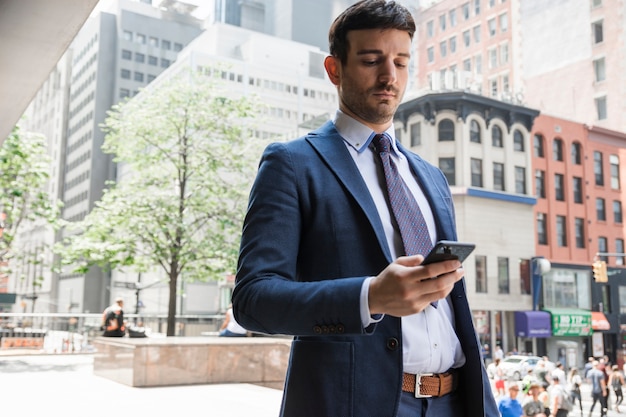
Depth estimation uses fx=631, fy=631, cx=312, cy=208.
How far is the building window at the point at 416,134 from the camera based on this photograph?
32.9m

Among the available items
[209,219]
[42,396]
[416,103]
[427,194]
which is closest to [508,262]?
[416,103]

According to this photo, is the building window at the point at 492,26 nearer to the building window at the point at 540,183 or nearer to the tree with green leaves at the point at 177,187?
the building window at the point at 540,183

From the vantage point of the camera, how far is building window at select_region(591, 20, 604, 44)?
1259 inches

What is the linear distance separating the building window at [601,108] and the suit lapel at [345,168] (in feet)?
118

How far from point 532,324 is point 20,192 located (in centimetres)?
2497

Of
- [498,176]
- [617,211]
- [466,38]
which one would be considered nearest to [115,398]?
[498,176]

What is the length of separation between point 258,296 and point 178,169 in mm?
17973

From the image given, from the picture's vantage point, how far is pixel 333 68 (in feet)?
5.21

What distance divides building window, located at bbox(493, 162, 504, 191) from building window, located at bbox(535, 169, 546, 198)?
2589 mm

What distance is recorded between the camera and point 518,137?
1356 inches

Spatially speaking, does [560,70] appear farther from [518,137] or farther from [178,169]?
[178,169]

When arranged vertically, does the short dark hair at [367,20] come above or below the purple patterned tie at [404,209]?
above

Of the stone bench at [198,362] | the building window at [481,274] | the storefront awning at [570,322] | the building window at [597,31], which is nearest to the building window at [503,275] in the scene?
the building window at [481,274]

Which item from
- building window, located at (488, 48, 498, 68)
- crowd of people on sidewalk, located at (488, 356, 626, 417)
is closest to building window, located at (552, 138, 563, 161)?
building window, located at (488, 48, 498, 68)
